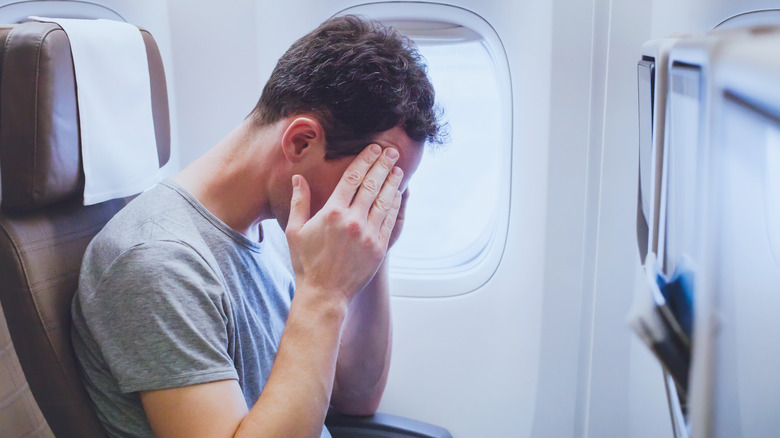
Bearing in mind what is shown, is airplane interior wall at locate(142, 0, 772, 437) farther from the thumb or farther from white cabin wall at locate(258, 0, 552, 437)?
the thumb

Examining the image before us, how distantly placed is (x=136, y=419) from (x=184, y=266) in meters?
0.32

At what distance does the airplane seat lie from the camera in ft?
3.93

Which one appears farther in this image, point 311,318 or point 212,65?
point 212,65

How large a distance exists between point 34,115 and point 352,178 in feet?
1.91

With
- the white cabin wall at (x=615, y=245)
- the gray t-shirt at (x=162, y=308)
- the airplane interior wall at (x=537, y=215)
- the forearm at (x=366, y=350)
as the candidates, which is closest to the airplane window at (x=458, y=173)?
the airplane interior wall at (x=537, y=215)

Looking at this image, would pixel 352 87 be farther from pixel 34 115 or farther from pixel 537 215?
pixel 537 215

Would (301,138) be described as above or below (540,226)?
above

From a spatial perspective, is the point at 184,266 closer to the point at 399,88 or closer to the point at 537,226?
the point at 399,88

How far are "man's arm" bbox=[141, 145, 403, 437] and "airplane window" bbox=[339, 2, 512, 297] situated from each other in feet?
2.45

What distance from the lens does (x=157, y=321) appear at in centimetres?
108

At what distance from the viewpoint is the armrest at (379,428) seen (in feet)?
5.50

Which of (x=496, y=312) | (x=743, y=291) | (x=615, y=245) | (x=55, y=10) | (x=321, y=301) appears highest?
(x=55, y=10)

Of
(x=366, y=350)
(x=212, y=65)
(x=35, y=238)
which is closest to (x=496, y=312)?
(x=366, y=350)

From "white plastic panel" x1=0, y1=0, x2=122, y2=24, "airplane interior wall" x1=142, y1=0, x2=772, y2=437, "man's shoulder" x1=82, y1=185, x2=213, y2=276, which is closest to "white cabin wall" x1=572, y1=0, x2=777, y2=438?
"airplane interior wall" x1=142, y1=0, x2=772, y2=437
